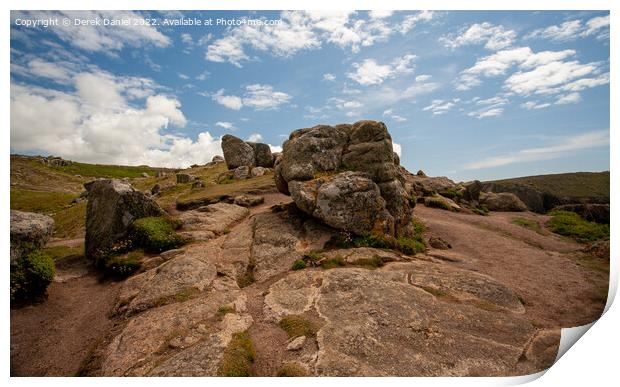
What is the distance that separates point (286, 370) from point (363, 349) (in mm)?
2490

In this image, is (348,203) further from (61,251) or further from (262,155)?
(262,155)

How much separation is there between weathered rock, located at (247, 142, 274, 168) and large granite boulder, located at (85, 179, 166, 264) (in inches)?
1469

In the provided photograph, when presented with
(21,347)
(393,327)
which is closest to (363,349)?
(393,327)

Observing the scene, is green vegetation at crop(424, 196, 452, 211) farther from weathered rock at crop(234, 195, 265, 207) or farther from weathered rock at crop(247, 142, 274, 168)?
weathered rock at crop(247, 142, 274, 168)

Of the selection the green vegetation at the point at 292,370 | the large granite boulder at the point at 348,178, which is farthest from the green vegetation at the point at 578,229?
the green vegetation at the point at 292,370

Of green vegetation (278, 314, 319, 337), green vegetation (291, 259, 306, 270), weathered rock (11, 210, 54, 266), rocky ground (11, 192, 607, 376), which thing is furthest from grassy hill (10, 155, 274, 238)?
green vegetation (278, 314, 319, 337)

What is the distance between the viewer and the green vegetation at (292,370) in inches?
351

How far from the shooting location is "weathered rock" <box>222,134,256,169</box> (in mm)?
56844

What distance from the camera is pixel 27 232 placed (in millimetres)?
14055

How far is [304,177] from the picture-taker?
2103 centimetres

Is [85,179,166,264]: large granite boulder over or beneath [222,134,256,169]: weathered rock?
beneath

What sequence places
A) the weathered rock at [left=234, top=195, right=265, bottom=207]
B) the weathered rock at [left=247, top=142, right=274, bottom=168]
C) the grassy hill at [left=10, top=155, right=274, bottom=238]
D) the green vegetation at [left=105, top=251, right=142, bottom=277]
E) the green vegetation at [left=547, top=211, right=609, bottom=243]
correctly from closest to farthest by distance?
1. the green vegetation at [left=105, top=251, right=142, bottom=277]
2. the green vegetation at [left=547, top=211, right=609, bottom=243]
3. the weathered rock at [left=234, top=195, right=265, bottom=207]
4. the grassy hill at [left=10, top=155, right=274, bottom=238]
5. the weathered rock at [left=247, top=142, right=274, bottom=168]

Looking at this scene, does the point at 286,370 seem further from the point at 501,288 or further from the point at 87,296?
the point at 87,296

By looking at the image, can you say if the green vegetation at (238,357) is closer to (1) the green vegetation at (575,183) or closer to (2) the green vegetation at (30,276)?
(2) the green vegetation at (30,276)
